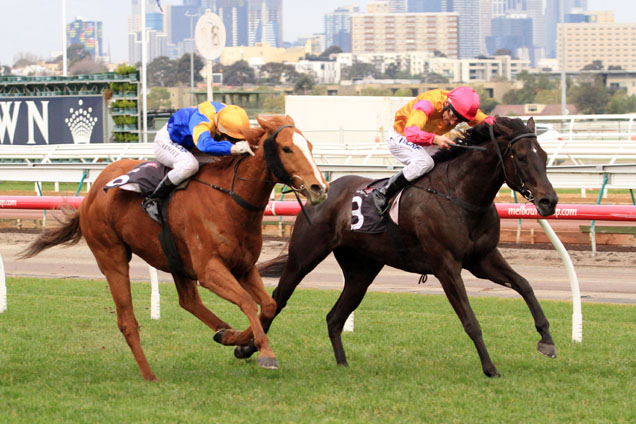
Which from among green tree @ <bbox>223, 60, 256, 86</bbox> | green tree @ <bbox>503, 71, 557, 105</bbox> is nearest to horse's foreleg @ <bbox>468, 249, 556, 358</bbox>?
green tree @ <bbox>503, 71, 557, 105</bbox>

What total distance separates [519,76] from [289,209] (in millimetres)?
112680

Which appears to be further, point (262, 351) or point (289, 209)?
point (289, 209)

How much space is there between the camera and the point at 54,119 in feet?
82.8

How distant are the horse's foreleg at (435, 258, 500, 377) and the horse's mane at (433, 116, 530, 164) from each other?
0.73m

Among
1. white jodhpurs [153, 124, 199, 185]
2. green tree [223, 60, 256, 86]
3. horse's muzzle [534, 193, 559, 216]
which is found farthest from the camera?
green tree [223, 60, 256, 86]

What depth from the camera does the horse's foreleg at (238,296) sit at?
18.1ft

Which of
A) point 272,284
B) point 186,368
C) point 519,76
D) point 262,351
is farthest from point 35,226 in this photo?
point 519,76

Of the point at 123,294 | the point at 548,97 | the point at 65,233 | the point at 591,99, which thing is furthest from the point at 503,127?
the point at 548,97

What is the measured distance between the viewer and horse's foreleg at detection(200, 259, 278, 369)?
18.1 feet

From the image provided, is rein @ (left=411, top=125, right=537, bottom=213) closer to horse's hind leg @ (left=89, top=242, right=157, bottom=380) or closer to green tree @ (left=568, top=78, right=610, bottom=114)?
horse's hind leg @ (left=89, top=242, right=157, bottom=380)

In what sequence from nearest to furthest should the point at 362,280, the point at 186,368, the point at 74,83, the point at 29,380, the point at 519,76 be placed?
the point at 29,380 < the point at 186,368 < the point at 362,280 < the point at 74,83 < the point at 519,76

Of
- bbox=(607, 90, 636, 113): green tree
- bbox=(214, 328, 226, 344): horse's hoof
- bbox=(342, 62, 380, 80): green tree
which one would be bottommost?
bbox=(214, 328, 226, 344): horse's hoof

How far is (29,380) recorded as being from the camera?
6.02 metres

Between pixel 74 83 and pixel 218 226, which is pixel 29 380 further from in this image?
pixel 74 83
